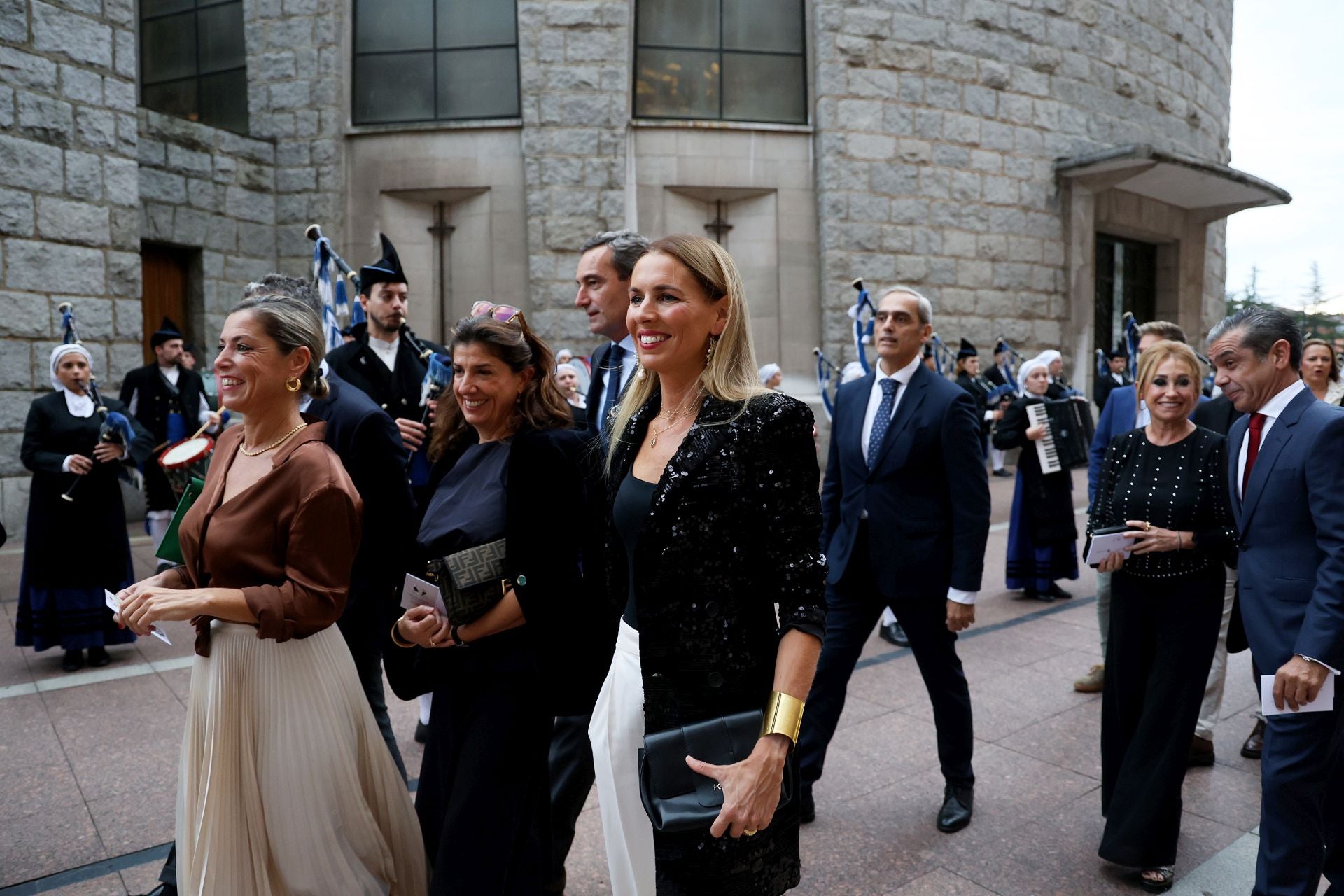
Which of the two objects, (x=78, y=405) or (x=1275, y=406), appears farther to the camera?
(x=78, y=405)

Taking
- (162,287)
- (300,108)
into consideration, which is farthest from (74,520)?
(300,108)

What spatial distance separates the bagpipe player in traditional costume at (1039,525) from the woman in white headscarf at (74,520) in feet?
20.4

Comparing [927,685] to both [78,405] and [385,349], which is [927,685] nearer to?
[385,349]

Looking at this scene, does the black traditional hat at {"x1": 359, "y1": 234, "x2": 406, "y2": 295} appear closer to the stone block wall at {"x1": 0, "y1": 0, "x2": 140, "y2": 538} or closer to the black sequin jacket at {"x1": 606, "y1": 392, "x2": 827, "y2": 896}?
the black sequin jacket at {"x1": 606, "y1": 392, "x2": 827, "y2": 896}

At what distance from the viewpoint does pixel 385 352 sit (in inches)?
186

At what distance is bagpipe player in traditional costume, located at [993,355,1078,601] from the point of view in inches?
284

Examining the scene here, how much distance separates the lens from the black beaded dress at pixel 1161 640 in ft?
10.6

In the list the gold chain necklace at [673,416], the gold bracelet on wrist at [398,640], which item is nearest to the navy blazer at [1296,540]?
the gold chain necklace at [673,416]

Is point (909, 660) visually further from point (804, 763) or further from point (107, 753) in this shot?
point (107, 753)

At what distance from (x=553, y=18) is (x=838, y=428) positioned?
9.90 metres

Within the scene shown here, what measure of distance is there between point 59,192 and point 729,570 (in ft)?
31.5

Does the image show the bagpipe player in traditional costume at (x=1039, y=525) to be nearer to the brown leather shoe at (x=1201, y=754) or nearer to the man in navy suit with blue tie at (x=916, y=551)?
the brown leather shoe at (x=1201, y=754)

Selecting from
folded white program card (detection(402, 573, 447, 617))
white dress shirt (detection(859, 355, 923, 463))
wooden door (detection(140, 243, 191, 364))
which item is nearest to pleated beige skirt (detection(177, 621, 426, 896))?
folded white program card (detection(402, 573, 447, 617))

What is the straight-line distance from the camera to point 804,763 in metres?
3.64
